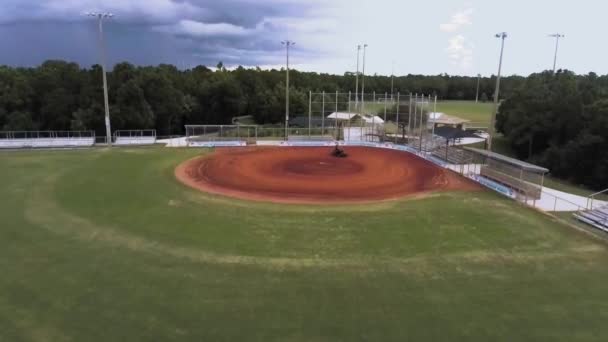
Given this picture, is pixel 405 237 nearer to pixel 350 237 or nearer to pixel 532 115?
pixel 350 237

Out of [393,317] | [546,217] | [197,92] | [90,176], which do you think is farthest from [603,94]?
[197,92]

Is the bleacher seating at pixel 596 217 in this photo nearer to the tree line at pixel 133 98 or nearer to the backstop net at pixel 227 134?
the backstop net at pixel 227 134

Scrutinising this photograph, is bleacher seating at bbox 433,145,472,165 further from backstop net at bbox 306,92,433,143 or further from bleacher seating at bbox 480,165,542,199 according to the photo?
bleacher seating at bbox 480,165,542,199

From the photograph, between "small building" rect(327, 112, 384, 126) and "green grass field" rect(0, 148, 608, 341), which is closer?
"green grass field" rect(0, 148, 608, 341)

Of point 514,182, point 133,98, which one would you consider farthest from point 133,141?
point 514,182

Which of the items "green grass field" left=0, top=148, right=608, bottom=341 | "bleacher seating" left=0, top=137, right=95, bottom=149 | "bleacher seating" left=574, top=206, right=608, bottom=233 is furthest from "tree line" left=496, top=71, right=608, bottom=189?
"bleacher seating" left=0, top=137, right=95, bottom=149

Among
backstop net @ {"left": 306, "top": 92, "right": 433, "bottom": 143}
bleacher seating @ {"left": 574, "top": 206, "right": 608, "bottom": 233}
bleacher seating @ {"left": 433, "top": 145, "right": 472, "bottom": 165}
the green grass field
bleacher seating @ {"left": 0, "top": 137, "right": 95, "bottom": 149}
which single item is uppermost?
backstop net @ {"left": 306, "top": 92, "right": 433, "bottom": 143}

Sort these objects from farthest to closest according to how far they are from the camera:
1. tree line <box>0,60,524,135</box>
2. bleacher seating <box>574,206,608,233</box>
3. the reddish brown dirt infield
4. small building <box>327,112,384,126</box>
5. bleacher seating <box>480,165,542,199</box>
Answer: tree line <box>0,60,524,135</box> → small building <box>327,112,384,126</box> → the reddish brown dirt infield → bleacher seating <box>480,165,542,199</box> → bleacher seating <box>574,206,608,233</box>
